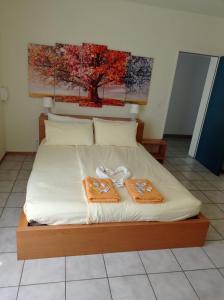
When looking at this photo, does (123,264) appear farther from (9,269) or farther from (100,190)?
(9,269)

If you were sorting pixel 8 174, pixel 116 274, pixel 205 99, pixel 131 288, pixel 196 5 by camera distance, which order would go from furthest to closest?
1. pixel 205 99
2. pixel 196 5
3. pixel 8 174
4. pixel 116 274
5. pixel 131 288

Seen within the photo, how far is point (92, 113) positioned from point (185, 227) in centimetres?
248

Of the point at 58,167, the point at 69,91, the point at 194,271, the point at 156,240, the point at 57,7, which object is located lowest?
the point at 194,271

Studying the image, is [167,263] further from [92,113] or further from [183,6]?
[183,6]

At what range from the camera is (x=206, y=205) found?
2.93 metres

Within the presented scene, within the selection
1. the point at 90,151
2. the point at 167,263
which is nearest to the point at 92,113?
the point at 90,151

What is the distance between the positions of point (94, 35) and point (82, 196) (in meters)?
2.66

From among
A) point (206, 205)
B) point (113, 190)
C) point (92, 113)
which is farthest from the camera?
point (92, 113)

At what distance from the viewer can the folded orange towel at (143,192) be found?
1962 millimetres

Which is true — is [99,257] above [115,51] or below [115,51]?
below

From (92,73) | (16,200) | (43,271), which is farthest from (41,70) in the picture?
(43,271)

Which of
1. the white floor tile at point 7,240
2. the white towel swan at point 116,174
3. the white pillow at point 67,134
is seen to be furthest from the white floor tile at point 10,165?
the white towel swan at point 116,174

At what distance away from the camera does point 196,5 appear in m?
3.27

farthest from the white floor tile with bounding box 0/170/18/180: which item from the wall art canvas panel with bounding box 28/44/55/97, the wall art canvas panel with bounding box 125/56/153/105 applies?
the wall art canvas panel with bounding box 125/56/153/105
